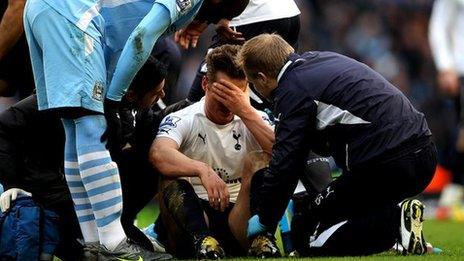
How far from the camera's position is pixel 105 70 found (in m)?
5.89

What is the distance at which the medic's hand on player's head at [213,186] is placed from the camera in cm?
630

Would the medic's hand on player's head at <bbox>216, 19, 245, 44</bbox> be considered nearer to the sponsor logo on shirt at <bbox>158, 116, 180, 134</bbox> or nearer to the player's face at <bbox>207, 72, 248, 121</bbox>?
the player's face at <bbox>207, 72, 248, 121</bbox>

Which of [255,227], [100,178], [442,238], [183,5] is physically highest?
[183,5]

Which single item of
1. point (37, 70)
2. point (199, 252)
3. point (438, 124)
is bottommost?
point (438, 124)

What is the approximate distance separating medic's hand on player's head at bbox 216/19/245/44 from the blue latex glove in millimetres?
1193

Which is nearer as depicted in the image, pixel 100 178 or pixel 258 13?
pixel 100 178

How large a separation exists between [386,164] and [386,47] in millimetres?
11005

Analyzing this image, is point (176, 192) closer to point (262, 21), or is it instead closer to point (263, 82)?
point (263, 82)

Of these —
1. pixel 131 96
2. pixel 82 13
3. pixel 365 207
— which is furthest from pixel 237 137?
pixel 82 13

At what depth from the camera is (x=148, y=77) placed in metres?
6.36

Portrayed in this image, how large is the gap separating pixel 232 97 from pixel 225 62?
0.20 m

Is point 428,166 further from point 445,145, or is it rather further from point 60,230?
point 445,145

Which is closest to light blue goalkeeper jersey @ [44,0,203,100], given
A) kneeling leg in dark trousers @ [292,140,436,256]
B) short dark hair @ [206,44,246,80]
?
short dark hair @ [206,44,246,80]

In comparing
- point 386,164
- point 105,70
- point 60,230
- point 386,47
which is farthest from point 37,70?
point 386,47
